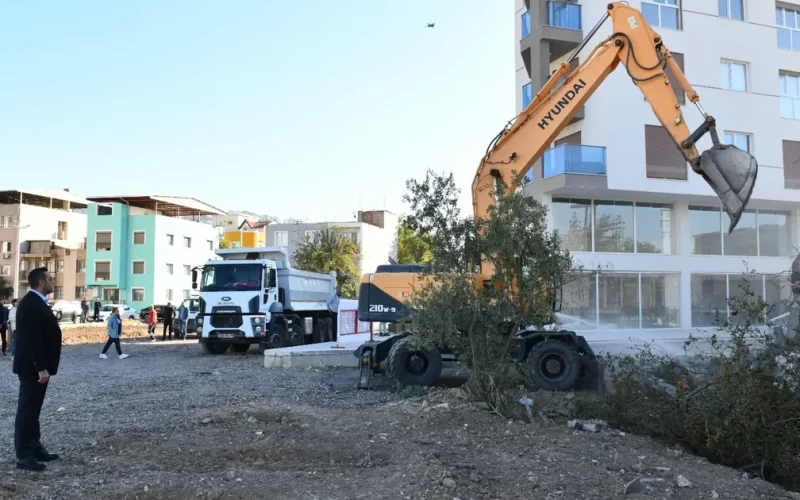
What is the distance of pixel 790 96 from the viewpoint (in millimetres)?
26125

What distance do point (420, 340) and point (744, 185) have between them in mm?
5292

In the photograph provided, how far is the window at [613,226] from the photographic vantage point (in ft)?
80.0

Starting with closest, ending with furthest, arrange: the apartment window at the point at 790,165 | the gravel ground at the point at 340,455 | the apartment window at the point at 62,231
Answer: the gravel ground at the point at 340,455, the apartment window at the point at 790,165, the apartment window at the point at 62,231

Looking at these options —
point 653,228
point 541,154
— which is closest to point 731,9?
point 653,228

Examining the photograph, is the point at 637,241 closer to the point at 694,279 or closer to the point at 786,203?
the point at 694,279

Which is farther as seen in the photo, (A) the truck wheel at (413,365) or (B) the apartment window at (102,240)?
(B) the apartment window at (102,240)

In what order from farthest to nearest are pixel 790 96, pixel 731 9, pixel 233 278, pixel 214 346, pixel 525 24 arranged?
pixel 790 96, pixel 731 9, pixel 525 24, pixel 214 346, pixel 233 278

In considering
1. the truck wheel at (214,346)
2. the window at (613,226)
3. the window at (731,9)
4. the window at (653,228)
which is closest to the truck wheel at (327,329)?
the truck wheel at (214,346)

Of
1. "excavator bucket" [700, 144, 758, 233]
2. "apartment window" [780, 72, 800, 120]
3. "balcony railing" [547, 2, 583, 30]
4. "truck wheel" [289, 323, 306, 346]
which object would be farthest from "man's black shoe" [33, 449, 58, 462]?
"apartment window" [780, 72, 800, 120]

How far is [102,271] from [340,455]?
185 feet

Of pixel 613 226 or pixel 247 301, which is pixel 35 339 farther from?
pixel 613 226

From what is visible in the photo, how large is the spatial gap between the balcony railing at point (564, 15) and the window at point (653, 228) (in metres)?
6.82

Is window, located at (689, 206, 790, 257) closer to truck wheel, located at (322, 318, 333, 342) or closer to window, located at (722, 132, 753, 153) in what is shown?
window, located at (722, 132, 753, 153)

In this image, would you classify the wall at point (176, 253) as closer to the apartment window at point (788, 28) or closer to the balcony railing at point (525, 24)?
the balcony railing at point (525, 24)
